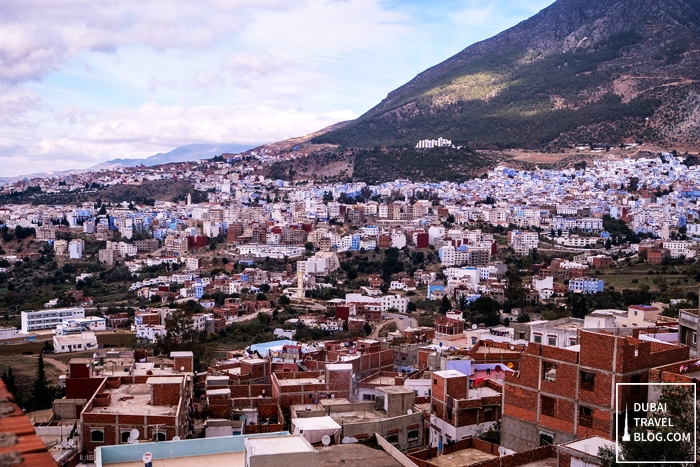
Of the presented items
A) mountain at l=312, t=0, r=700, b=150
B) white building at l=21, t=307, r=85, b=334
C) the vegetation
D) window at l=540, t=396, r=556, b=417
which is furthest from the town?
the vegetation

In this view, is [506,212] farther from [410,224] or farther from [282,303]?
[282,303]

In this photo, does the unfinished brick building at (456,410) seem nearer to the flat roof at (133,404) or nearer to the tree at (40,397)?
the flat roof at (133,404)

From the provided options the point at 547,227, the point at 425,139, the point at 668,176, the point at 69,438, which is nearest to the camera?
the point at 69,438

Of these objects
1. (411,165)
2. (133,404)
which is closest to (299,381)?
(133,404)

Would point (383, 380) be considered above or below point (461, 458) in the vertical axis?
below

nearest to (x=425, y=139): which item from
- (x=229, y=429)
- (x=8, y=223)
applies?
(x=8, y=223)

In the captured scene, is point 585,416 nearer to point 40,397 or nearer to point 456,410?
point 456,410
